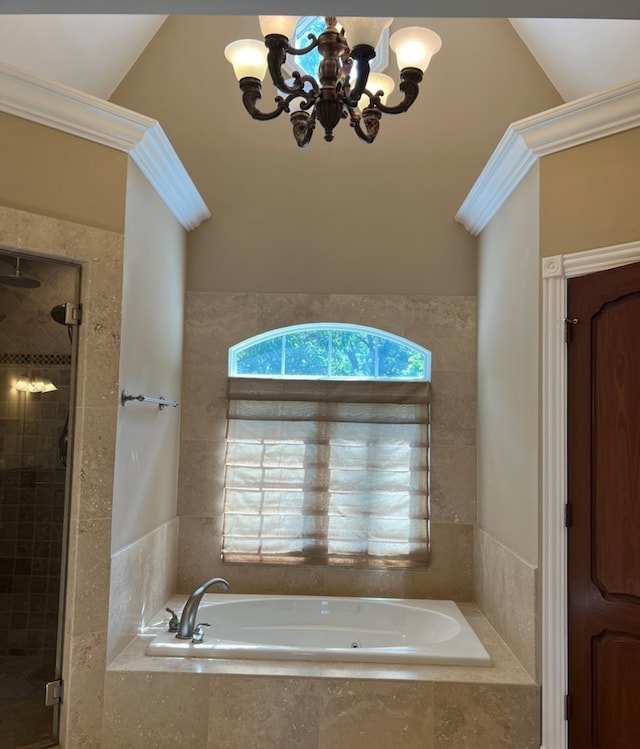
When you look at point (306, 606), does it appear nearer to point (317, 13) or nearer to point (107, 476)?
point (107, 476)

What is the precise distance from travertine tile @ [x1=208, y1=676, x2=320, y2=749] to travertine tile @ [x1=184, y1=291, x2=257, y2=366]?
1834 millimetres

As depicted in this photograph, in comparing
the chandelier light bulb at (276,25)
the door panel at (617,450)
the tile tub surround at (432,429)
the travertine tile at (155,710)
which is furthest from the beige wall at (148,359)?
the door panel at (617,450)

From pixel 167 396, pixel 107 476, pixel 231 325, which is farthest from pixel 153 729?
pixel 231 325

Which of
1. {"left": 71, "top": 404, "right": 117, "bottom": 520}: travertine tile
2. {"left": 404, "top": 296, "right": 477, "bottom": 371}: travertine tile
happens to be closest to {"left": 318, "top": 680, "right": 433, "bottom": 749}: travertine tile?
{"left": 71, "top": 404, "right": 117, "bottom": 520}: travertine tile

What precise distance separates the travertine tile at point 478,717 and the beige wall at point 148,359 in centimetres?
151

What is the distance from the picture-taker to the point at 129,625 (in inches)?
114

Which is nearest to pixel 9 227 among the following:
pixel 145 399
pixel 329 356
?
pixel 145 399

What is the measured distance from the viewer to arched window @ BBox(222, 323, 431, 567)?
147 inches

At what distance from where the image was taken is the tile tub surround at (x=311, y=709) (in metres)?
2.59

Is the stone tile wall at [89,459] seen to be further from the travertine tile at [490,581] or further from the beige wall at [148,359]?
the travertine tile at [490,581]

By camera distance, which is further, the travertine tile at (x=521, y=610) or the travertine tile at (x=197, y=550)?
the travertine tile at (x=197, y=550)

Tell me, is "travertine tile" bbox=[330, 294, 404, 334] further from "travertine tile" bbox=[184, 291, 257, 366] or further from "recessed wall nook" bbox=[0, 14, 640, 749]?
"recessed wall nook" bbox=[0, 14, 640, 749]

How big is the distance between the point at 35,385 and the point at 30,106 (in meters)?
1.08

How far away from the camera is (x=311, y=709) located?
2609mm
